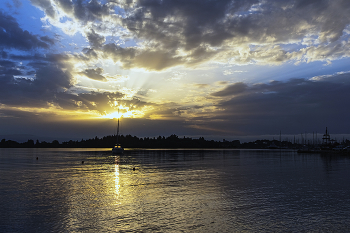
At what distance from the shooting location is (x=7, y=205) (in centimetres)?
A: 2048

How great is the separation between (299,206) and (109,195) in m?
17.2

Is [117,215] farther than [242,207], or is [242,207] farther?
[242,207]

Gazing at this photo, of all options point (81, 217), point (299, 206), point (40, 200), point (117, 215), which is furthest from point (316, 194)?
point (40, 200)

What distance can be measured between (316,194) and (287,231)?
518 inches

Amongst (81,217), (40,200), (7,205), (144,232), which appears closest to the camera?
(144,232)

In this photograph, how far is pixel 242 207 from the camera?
2050 cm

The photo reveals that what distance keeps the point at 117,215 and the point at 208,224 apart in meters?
6.52

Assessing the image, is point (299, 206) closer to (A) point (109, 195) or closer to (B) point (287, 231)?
(B) point (287, 231)

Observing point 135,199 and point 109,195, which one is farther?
point 109,195

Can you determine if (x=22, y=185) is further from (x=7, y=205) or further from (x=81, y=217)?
(x=81, y=217)

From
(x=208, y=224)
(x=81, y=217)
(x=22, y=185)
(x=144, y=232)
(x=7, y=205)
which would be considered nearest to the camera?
(x=144, y=232)

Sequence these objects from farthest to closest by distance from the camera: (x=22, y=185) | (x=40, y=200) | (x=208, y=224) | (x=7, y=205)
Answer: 1. (x=22, y=185)
2. (x=40, y=200)
3. (x=7, y=205)
4. (x=208, y=224)

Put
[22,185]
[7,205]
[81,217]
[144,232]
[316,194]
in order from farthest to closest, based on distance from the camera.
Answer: [22,185]
[316,194]
[7,205]
[81,217]
[144,232]

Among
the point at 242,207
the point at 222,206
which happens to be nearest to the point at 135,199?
the point at 222,206
